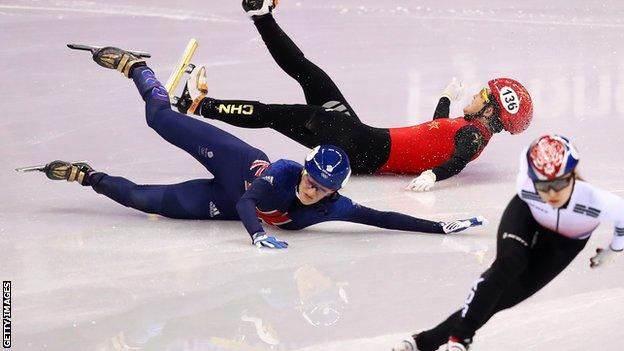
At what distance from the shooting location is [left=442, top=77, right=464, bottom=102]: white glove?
7.53 meters

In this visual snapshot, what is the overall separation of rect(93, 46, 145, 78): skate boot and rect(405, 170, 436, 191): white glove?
1.57 metres

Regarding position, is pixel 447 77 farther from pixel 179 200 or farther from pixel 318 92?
pixel 179 200

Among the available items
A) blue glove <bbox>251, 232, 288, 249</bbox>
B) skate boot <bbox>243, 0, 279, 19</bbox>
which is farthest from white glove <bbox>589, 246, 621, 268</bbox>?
skate boot <bbox>243, 0, 279, 19</bbox>

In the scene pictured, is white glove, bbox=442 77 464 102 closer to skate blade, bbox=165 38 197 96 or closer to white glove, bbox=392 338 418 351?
skate blade, bbox=165 38 197 96

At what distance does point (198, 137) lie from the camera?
20.8ft

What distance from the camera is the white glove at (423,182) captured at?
6723mm

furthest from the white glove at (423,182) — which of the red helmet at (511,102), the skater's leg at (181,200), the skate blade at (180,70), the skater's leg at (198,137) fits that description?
the skate blade at (180,70)

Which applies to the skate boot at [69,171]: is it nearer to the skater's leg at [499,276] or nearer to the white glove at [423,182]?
the white glove at [423,182]

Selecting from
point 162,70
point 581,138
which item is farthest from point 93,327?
point 162,70

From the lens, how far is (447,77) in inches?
356

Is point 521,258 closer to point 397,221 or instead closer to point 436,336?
point 436,336

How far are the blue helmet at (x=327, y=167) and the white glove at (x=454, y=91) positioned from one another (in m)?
2.08
